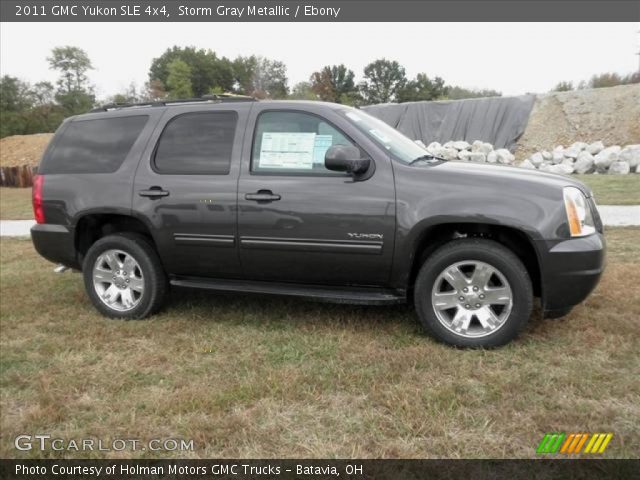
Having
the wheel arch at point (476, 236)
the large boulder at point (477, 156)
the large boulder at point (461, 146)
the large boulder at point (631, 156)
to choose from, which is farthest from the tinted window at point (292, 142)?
the large boulder at point (461, 146)

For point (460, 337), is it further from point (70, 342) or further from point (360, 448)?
point (70, 342)

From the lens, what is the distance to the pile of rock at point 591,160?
17406 mm

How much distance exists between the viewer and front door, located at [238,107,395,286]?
3797 millimetres

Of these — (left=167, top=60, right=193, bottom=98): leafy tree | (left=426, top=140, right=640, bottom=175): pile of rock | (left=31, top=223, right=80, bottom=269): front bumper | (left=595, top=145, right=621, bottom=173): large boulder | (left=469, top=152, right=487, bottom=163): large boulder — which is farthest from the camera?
(left=167, top=60, right=193, bottom=98): leafy tree

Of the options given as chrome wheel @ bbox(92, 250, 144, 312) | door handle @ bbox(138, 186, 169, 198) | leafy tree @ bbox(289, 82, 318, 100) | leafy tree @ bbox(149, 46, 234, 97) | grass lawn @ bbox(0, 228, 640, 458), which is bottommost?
grass lawn @ bbox(0, 228, 640, 458)

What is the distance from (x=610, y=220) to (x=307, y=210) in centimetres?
622

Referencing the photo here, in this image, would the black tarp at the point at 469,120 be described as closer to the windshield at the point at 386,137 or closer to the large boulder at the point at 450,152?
the large boulder at the point at 450,152

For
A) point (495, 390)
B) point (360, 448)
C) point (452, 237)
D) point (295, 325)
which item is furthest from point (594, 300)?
point (360, 448)

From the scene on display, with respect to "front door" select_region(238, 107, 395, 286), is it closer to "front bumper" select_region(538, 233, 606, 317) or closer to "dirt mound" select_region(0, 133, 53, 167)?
"front bumper" select_region(538, 233, 606, 317)

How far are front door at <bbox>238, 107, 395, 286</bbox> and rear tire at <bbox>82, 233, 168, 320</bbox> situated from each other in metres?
0.88

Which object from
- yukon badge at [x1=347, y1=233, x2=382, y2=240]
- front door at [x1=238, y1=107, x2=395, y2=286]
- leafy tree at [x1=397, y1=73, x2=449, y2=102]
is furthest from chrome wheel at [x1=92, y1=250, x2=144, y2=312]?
leafy tree at [x1=397, y1=73, x2=449, y2=102]

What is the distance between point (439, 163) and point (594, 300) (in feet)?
6.12

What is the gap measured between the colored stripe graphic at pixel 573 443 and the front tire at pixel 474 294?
1.06m

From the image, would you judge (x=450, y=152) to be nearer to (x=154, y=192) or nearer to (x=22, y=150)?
(x=154, y=192)
